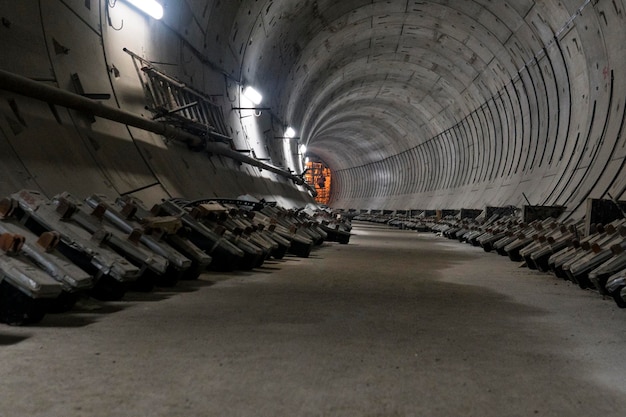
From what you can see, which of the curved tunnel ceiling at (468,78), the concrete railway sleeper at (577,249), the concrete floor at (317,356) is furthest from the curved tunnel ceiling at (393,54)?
the concrete floor at (317,356)

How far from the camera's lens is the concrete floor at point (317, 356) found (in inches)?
Answer: 90.0

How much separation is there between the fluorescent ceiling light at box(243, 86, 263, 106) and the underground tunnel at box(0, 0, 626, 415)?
6 centimetres

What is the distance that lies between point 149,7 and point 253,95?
7070 mm

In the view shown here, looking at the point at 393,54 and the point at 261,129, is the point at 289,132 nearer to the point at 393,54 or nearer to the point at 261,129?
the point at 393,54

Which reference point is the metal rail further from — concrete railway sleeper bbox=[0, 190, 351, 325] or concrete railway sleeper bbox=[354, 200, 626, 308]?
concrete railway sleeper bbox=[354, 200, 626, 308]

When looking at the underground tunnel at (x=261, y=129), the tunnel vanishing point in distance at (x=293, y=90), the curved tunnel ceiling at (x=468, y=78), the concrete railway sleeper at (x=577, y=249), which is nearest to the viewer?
Answer: the underground tunnel at (x=261, y=129)

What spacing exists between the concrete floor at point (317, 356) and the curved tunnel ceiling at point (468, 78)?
24.3ft

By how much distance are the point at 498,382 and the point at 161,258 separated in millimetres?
2866

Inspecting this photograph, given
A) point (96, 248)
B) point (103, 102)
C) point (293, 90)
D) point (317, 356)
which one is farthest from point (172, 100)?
point (293, 90)

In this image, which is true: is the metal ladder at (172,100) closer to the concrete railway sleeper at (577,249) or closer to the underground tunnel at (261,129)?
the underground tunnel at (261,129)

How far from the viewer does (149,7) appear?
8.67m

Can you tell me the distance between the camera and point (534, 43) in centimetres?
1566

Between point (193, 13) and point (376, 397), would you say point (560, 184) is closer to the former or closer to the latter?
point (193, 13)

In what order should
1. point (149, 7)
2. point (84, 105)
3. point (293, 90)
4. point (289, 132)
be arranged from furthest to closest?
point (289, 132)
point (293, 90)
point (149, 7)
point (84, 105)
